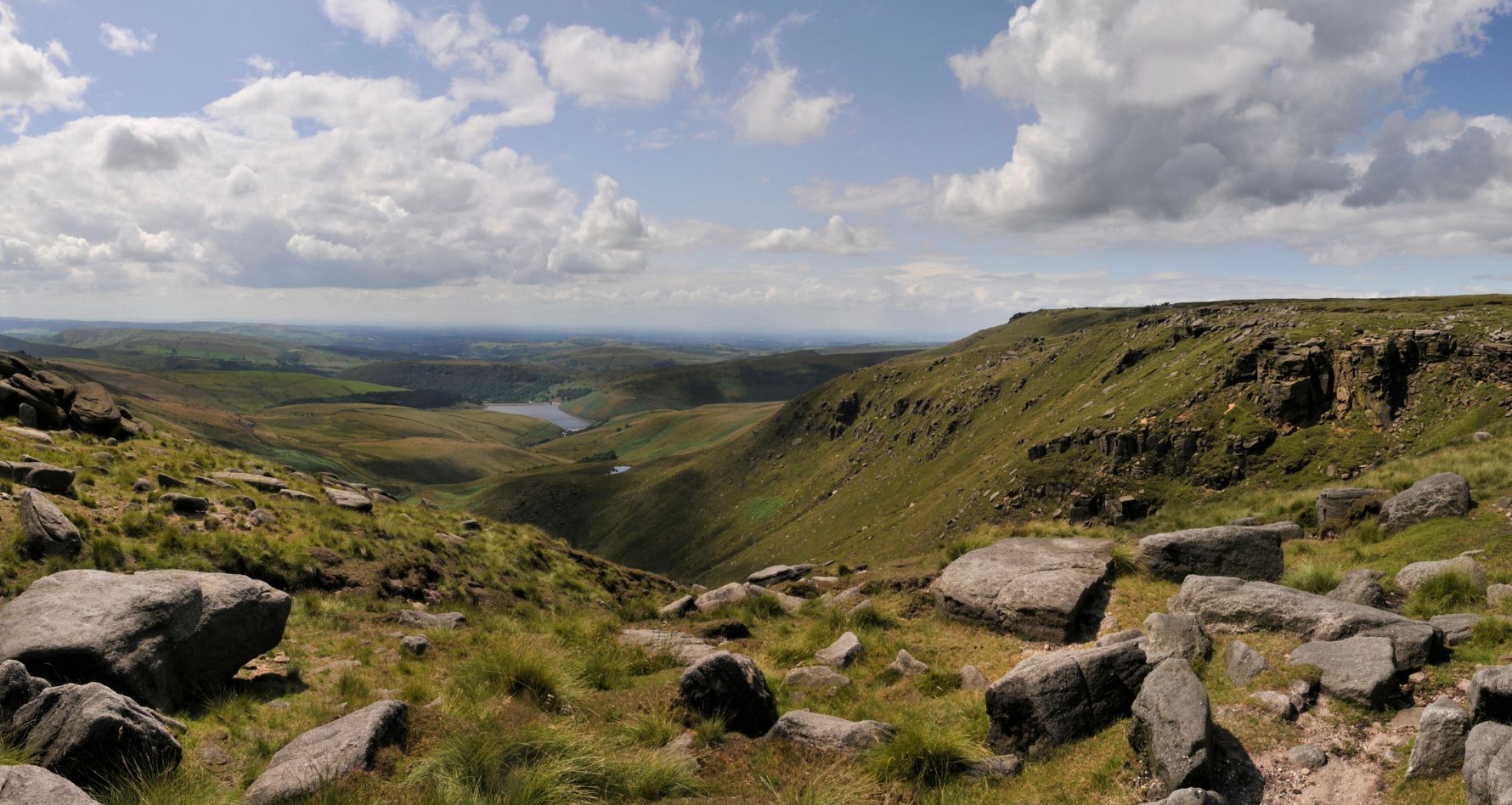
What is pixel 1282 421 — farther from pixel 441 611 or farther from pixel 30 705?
pixel 30 705

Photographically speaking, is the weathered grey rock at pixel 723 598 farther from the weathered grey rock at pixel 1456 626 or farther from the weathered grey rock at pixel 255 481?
the weathered grey rock at pixel 255 481

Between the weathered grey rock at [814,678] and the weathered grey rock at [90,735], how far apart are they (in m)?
10.2

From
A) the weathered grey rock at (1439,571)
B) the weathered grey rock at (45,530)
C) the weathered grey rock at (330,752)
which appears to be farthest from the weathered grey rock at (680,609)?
the weathered grey rock at (1439,571)

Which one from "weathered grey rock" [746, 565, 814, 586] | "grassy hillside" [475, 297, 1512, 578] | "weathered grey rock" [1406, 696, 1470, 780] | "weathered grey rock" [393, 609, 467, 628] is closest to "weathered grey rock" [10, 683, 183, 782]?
"weathered grey rock" [393, 609, 467, 628]

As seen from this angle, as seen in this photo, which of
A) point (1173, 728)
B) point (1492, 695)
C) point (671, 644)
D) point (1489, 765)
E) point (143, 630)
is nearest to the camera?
point (1489, 765)

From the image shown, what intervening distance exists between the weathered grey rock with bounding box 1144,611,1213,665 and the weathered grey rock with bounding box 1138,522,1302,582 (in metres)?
5.11

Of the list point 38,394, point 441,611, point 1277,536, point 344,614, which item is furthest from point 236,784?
point 38,394

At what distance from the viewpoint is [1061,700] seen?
32.4 ft

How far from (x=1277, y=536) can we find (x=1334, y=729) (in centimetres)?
903

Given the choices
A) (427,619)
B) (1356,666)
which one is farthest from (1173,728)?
(427,619)

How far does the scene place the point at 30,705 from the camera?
7961 millimetres

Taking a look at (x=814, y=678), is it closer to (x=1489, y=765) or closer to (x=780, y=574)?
(x=1489, y=765)

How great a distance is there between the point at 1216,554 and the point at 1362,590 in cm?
316

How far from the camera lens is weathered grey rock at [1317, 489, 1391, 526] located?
66.7 feet
